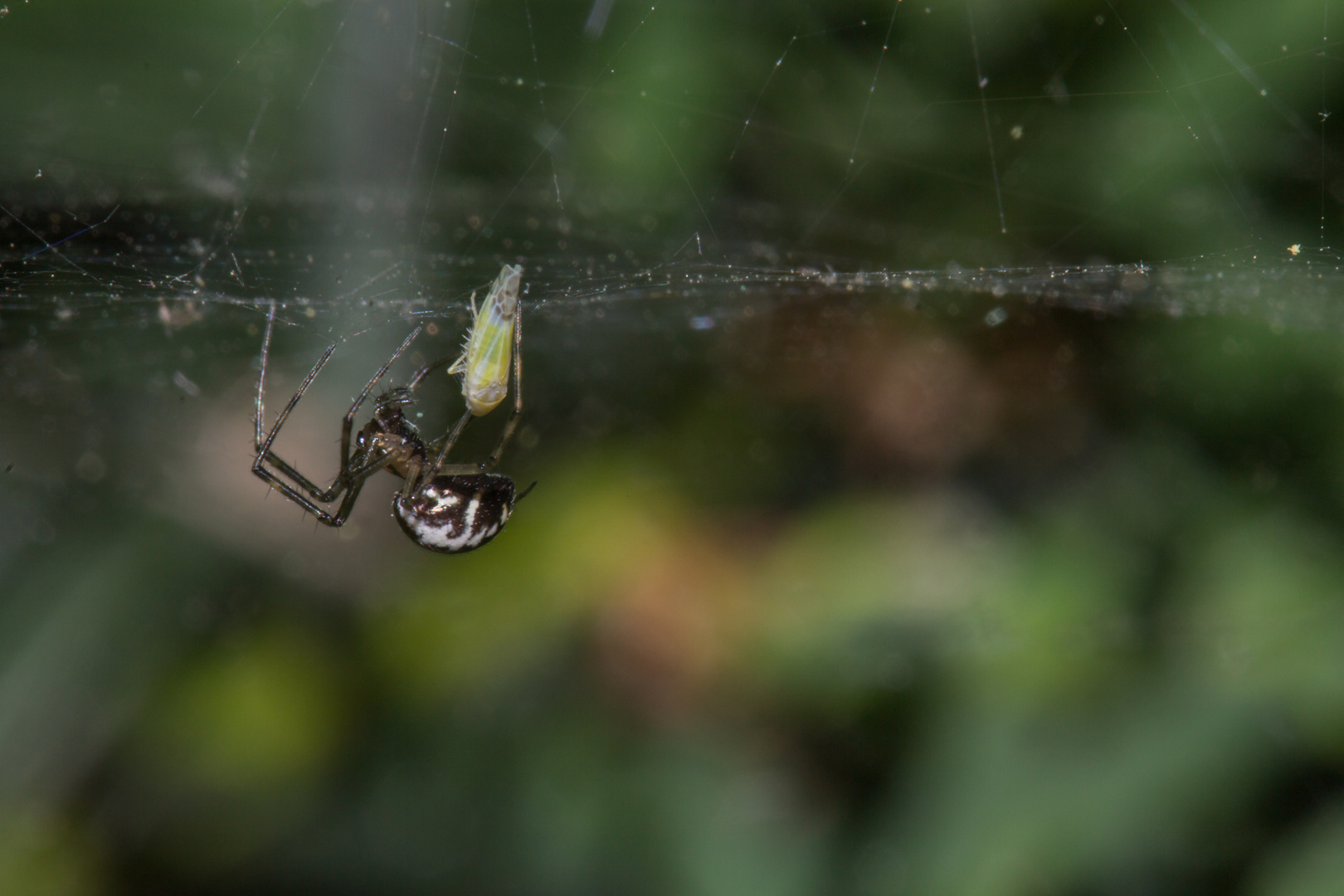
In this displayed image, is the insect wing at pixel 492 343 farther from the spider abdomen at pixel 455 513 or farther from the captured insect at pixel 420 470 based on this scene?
the spider abdomen at pixel 455 513

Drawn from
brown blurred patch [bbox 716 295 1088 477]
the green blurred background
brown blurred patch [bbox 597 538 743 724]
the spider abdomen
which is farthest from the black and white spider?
brown blurred patch [bbox 716 295 1088 477]

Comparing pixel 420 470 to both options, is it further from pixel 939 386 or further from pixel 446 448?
pixel 939 386

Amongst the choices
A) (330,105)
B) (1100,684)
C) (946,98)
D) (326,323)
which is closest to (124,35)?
(330,105)

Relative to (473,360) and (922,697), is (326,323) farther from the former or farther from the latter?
(922,697)

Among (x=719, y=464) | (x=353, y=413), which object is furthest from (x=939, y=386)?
(x=353, y=413)

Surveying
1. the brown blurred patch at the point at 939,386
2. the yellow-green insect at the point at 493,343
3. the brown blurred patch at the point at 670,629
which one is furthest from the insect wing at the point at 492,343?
the brown blurred patch at the point at 939,386

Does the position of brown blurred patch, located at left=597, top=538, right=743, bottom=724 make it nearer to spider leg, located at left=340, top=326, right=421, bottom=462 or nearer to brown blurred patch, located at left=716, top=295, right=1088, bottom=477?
brown blurred patch, located at left=716, top=295, right=1088, bottom=477
